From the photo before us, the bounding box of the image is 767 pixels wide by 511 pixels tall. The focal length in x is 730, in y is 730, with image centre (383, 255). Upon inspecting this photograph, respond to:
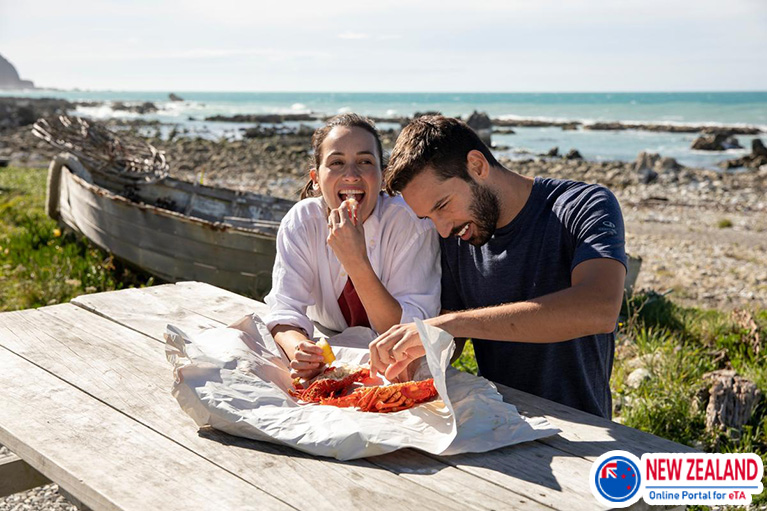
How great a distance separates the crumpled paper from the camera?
1860 millimetres

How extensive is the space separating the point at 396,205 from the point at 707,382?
7.69 ft

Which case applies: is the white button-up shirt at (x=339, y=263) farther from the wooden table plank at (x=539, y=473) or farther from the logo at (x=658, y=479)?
the logo at (x=658, y=479)

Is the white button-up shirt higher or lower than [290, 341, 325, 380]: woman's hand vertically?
higher

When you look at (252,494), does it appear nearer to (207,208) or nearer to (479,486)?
(479,486)

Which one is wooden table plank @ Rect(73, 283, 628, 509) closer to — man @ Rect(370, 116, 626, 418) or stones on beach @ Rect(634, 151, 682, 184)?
man @ Rect(370, 116, 626, 418)

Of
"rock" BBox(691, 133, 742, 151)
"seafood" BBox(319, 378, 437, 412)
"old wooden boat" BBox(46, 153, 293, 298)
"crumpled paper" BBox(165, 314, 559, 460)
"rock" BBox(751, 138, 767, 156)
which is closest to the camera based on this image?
"crumpled paper" BBox(165, 314, 559, 460)

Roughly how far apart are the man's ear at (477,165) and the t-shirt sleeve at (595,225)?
1.03ft

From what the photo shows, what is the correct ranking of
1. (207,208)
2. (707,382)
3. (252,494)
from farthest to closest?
(207,208)
(707,382)
(252,494)

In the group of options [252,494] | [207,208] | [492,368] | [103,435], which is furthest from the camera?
[207,208]

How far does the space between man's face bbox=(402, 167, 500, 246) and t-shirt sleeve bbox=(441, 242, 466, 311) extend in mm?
227

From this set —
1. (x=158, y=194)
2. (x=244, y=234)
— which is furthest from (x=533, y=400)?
(x=158, y=194)

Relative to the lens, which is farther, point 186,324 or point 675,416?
point 675,416

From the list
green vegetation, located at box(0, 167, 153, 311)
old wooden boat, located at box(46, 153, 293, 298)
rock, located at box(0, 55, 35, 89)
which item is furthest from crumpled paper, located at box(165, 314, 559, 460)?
rock, located at box(0, 55, 35, 89)

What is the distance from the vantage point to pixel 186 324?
297cm
